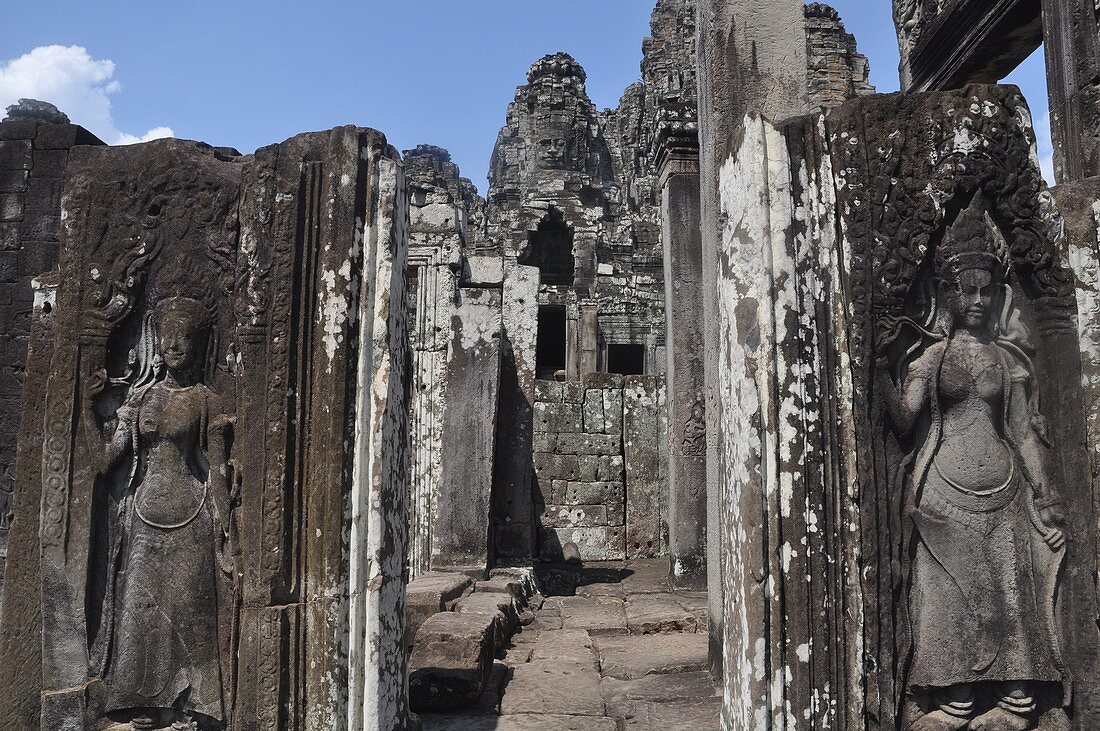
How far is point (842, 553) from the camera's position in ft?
7.34

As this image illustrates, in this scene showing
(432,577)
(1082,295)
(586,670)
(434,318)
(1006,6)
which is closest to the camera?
(1082,295)

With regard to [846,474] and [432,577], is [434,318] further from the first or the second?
[846,474]

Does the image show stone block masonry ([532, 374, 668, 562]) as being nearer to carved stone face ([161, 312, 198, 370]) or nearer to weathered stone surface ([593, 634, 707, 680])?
weathered stone surface ([593, 634, 707, 680])

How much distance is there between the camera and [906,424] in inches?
91.7

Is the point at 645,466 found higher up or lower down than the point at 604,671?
higher up

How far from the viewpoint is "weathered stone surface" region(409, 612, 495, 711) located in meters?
3.54

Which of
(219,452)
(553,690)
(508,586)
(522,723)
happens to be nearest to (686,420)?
(508,586)

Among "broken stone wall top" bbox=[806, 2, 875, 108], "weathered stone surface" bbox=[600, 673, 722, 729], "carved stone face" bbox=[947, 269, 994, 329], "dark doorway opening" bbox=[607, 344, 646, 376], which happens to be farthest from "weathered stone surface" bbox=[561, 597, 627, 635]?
"dark doorway opening" bbox=[607, 344, 646, 376]

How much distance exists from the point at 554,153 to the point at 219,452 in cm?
3122

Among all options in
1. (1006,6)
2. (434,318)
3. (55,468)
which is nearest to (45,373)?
(55,468)

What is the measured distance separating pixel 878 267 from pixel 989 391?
54 centimetres

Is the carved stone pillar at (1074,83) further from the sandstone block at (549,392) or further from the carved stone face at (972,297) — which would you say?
the sandstone block at (549,392)

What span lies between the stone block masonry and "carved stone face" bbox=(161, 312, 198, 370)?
673 cm

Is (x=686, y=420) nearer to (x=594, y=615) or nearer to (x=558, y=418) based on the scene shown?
(x=594, y=615)
